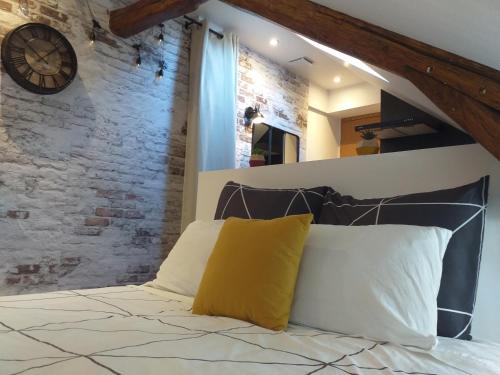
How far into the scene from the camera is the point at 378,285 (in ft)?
3.72

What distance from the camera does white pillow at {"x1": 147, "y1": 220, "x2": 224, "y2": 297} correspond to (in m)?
1.63

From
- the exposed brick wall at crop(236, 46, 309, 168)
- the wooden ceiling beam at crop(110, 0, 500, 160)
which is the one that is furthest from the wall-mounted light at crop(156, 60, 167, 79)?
the wooden ceiling beam at crop(110, 0, 500, 160)

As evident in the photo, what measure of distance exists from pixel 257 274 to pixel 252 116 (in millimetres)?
3131

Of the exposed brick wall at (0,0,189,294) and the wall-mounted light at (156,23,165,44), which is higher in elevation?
the wall-mounted light at (156,23,165,44)

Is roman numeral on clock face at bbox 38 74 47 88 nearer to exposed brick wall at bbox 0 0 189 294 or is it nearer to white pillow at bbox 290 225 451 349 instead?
exposed brick wall at bbox 0 0 189 294

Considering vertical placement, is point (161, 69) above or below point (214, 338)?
above

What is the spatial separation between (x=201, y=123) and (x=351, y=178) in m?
2.04

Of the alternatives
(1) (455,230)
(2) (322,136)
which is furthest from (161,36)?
(1) (455,230)

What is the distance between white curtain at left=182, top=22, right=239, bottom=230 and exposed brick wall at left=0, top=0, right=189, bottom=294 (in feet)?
0.34

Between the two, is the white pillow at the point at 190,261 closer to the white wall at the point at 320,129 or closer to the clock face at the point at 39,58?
the clock face at the point at 39,58

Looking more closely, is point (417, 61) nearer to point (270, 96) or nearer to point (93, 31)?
point (93, 31)

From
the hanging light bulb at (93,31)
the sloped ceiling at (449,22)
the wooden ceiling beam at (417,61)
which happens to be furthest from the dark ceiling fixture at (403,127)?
the hanging light bulb at (93,31)

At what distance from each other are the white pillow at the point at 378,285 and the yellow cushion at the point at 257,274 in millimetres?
81

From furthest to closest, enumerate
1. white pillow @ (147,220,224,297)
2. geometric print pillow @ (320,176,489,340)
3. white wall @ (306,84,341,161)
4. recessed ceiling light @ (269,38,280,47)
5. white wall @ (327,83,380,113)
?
white wall @ (306,84,341,161), white wall @ (327,83,380,113), recessed ceiling light @ (269,38,280,47), white pillow @ (147,220,224,297), geometric print pillow @ (320,176,489,340)
